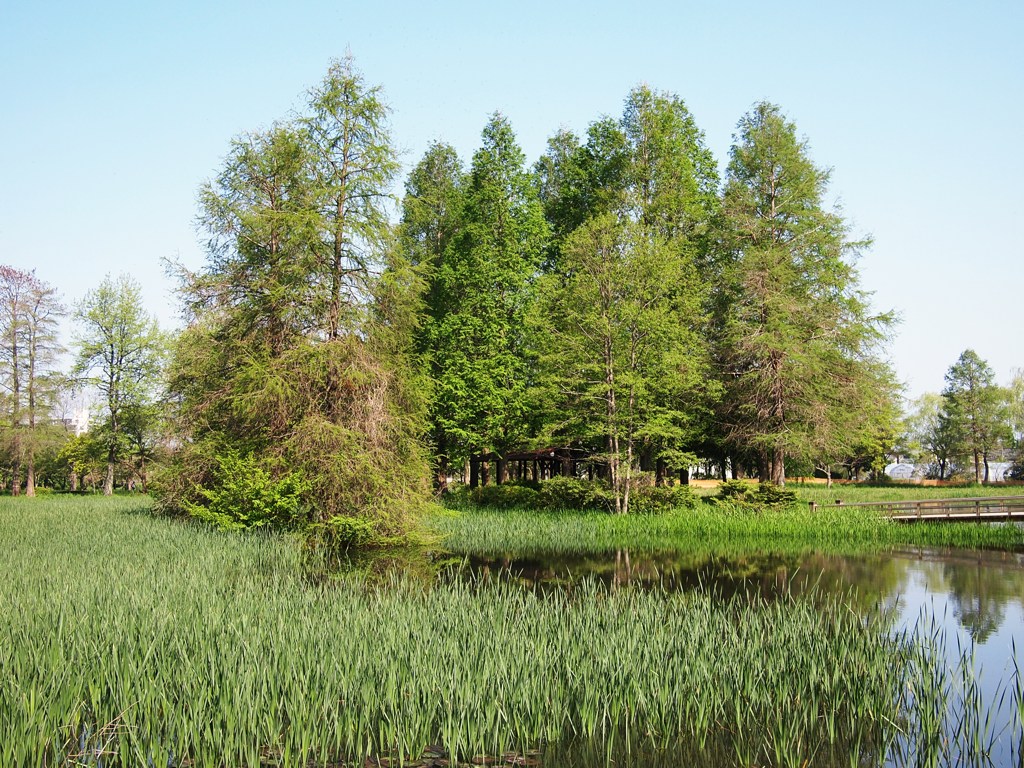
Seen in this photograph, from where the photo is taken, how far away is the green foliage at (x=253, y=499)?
1797cm

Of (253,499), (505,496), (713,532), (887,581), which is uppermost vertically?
(253,499)

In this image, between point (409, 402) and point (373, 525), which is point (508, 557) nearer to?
point (373, 525)

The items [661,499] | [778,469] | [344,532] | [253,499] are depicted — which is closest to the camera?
[253,499]

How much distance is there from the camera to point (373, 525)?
1875 centimetres

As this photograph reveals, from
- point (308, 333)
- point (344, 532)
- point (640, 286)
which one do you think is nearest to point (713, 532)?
point (640, 286)

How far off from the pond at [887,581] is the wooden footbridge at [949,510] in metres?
5.84

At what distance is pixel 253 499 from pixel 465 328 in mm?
15309

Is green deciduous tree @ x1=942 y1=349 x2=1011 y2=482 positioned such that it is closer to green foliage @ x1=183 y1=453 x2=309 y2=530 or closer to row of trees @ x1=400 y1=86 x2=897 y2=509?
row of trees @ x1=400 y1=86 x2=897 y2=509

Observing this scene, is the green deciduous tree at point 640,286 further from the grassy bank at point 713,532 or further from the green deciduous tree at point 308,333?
the green deciduous tree at point 308,333

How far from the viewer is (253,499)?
18109 millimetres

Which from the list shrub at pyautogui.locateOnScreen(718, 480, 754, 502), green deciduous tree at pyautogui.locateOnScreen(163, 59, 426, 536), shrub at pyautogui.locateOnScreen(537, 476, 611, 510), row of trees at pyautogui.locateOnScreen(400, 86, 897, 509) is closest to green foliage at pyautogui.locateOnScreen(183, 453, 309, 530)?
green deciduous tree at pyautogui.locateOnScreen(163, 59, 426, 536)

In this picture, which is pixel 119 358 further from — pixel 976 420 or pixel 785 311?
pixel 976 420

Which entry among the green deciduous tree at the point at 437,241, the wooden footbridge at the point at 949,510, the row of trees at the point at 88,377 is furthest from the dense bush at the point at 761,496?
the row of trees at the point at 88,377

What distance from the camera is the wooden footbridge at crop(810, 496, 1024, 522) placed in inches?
1046
